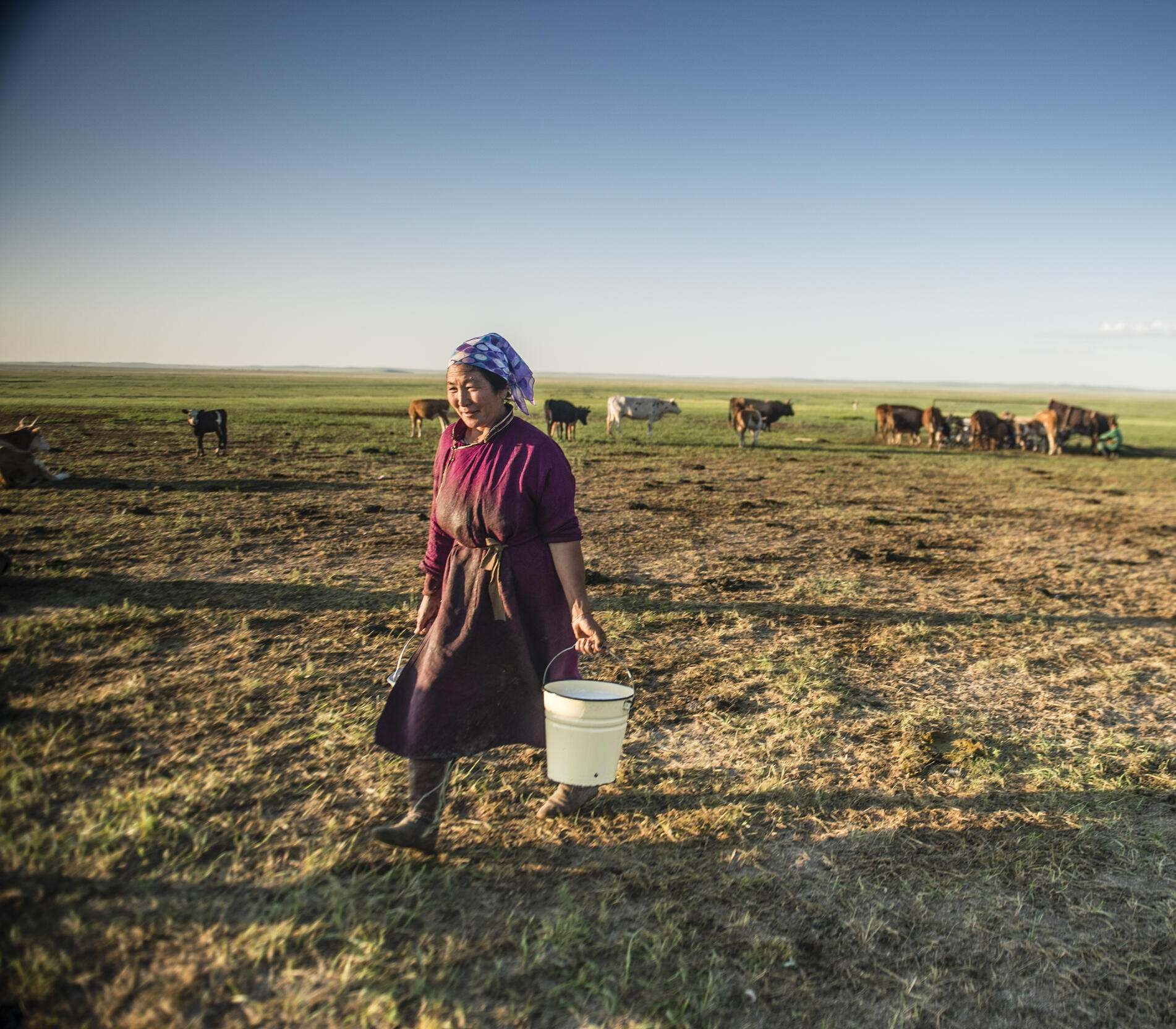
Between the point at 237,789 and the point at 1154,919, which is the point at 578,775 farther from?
the point at 1154,919

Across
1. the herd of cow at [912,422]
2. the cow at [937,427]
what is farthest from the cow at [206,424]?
the cow at [937,427]

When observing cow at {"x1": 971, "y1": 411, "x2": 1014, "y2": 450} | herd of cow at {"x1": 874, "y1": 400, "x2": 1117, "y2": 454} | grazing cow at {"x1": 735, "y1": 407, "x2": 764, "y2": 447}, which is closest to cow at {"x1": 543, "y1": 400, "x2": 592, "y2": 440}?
grazing cow at {"x1": 735, "y1": 407, "x2": 764, "y2": 447}

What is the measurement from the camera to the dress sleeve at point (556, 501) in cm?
300

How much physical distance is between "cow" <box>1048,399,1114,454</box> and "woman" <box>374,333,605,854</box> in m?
31.4

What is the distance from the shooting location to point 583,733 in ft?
9.91

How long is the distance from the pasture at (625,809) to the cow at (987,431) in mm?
23043

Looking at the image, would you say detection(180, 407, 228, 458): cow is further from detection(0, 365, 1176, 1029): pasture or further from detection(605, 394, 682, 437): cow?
detection(605, 394, 682, 437): cow

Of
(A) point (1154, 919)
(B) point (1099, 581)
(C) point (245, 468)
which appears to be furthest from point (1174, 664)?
(C) point (245, 468)

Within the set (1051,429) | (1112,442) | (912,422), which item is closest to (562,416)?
Answer: (912,422)

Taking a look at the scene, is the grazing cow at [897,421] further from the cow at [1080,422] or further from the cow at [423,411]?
the cow at [423,411]

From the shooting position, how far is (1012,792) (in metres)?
3.72

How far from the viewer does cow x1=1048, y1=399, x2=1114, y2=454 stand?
28812 mm

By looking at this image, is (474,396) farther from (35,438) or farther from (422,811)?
(35,438)

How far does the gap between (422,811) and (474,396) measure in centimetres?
165
